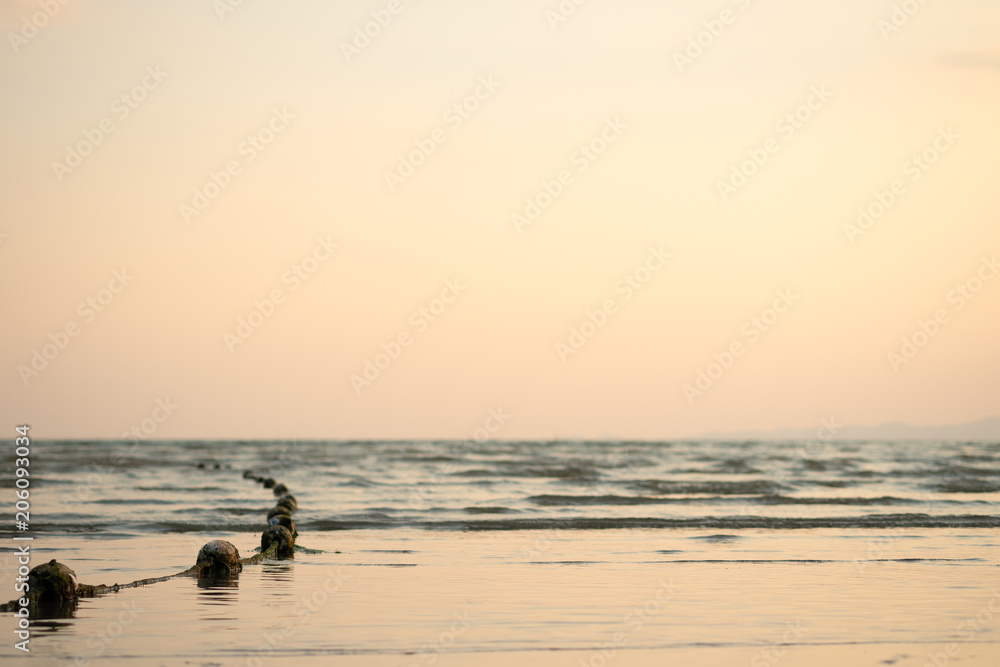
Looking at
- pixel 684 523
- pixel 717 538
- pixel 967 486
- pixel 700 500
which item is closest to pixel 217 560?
pixel 717 538

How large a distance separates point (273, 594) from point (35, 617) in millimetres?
2677

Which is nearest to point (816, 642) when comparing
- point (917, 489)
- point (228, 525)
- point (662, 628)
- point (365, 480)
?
point (662, 628)

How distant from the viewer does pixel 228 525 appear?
22.1 m

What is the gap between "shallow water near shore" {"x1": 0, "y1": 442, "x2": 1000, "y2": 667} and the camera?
8.84 meters

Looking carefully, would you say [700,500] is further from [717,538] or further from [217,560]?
[217,560]

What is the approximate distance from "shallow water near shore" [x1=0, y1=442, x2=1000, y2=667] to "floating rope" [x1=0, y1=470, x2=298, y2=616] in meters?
0.27

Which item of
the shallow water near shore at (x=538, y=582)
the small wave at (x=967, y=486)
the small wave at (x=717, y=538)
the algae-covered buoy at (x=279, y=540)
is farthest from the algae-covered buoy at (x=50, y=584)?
the small wave at (x=967, y=486)

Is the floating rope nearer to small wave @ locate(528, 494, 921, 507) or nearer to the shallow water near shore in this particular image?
the shallow water near shore

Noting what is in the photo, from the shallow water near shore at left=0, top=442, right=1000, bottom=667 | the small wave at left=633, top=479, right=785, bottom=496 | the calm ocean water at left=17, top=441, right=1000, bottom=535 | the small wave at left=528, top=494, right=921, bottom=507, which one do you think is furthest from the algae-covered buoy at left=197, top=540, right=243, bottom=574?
the small wave at left=633, top=479, right=785, bottom=496

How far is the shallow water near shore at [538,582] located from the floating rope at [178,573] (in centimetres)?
27

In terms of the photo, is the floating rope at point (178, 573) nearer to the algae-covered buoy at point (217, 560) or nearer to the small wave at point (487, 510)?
the algae-covered buoy at point (217, 560)

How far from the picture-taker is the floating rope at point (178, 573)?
10680 mm

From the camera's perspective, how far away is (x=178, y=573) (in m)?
13.5

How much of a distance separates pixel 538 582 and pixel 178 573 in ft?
16.0
